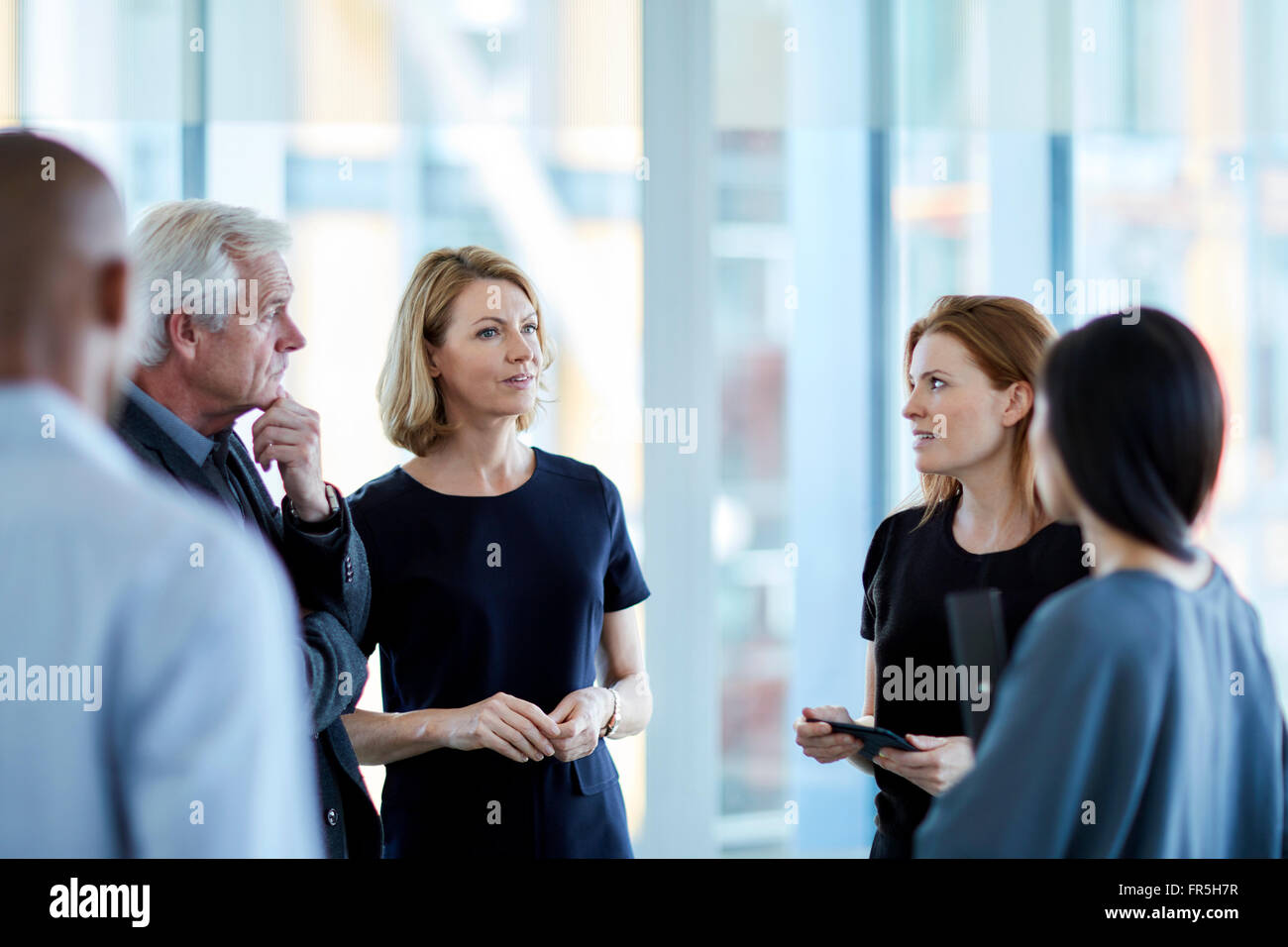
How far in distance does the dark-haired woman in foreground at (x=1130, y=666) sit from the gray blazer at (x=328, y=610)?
0.77 meters

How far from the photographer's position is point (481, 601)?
1527 millimetres

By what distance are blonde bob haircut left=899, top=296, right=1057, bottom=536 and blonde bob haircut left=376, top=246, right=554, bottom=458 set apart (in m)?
0.67

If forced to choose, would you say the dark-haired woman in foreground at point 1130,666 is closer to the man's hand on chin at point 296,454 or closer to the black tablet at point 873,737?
the black tablet at point 873,737

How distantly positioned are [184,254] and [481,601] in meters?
0.64

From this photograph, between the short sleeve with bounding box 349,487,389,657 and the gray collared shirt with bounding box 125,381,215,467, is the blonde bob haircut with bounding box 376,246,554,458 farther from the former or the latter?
the gray collared shirt with bounding box 125,381,215,467

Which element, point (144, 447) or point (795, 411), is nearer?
point (144, 447)

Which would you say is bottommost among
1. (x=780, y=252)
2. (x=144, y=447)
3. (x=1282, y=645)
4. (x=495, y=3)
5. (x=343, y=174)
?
(x=1282, y=645)

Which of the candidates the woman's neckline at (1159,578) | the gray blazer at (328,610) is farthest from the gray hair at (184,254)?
the woman's neckline at (1159,578)

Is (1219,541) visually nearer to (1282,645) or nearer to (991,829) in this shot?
(1282,645)

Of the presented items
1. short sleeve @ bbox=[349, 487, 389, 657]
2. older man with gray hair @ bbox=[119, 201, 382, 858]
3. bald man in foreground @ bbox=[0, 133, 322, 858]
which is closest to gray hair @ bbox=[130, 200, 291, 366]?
older man with gray hair @ bbox=[119, 201, 382, 858]

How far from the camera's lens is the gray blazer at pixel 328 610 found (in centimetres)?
129
